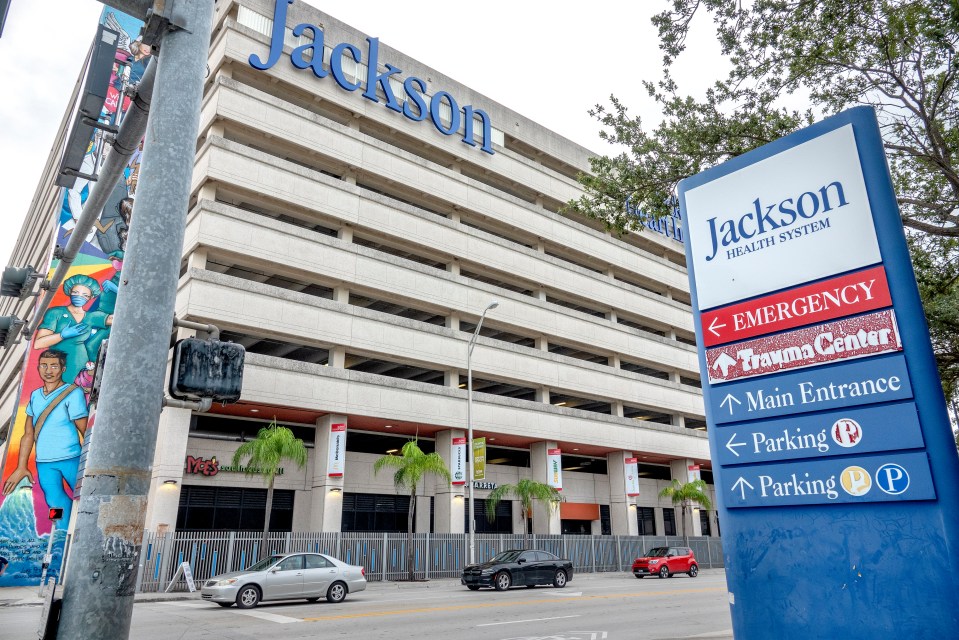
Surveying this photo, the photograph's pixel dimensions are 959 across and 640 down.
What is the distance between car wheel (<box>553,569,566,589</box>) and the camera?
24359 millimetres

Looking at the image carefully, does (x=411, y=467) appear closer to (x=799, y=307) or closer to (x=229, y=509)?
(x=229, y=509)

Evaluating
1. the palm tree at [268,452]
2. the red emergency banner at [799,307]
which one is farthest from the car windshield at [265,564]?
the red emergency banner at [799,307]

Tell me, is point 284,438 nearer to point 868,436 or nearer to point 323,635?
point 323,635

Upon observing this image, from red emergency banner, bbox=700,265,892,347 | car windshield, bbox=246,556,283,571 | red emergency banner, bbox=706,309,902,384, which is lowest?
car windshield, bbox=246,556,283,571

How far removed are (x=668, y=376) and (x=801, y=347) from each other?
4840 centimetres

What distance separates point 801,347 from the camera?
220 inches

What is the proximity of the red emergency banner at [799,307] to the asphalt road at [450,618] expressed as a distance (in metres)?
6.92

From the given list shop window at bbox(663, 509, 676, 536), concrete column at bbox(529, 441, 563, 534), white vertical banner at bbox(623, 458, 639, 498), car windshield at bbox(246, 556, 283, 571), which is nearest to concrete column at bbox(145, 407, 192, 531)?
car windshield at bbox(246, 556, 283, 571)

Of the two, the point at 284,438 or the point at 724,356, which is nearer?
the point at 724,356

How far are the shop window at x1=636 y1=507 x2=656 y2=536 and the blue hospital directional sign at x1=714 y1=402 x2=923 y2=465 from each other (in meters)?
44.6

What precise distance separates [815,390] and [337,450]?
27.5 m

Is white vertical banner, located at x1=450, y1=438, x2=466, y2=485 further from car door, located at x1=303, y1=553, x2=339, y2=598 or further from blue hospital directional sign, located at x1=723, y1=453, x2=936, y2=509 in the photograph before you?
blue hospital directional sign, located at x1=723, y1=453, x2=936, y2=509

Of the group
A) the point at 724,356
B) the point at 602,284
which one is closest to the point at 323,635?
the point at 724,356

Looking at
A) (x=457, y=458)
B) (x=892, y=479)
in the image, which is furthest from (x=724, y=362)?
(x=457, y=458)
